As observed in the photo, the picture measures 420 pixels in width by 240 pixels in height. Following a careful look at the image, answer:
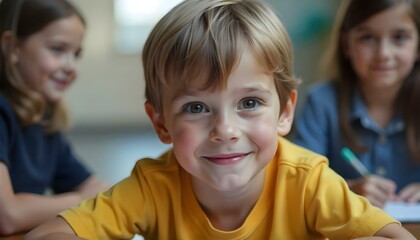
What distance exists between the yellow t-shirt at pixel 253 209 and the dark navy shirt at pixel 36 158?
1.26 feet

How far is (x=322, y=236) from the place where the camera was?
108 centimetres

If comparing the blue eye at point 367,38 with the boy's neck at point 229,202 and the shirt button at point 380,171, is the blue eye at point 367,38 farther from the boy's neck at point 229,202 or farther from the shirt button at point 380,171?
the boy's neck at point 229,202

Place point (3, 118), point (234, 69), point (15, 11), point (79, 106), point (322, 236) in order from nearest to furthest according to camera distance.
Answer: point (234, 69) → point (322, 236) → point (3, 118) → point (15, 11) → point (79, 106)

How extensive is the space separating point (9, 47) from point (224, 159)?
77 centimetres

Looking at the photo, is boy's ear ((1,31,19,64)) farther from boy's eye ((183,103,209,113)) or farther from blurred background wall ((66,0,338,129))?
blurred background wall ((66,0,338,129))

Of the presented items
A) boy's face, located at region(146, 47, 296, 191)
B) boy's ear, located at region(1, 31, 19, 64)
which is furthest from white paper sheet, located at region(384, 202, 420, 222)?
boy's ear, located at region(1, 31, 19, 64)

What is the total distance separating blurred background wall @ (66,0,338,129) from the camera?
5.13 meters

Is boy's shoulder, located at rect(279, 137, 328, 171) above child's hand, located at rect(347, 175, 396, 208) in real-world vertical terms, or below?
above

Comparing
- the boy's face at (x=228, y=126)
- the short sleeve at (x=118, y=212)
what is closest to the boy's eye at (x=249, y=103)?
the boy's face at (x=228, y=126)

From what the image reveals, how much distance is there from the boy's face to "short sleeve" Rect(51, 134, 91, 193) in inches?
28.7

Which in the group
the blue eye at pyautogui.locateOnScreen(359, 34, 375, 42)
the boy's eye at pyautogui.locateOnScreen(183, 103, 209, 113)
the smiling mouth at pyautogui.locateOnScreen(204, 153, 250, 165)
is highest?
the boy's eye at pyautogui.locateOnScreen(183, 103, 209, 113)

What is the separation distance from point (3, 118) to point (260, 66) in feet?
2.19

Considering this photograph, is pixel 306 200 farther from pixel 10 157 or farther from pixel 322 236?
pixel 10 157

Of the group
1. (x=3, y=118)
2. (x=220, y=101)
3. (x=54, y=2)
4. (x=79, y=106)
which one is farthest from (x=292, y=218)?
(x=79, y=106)
